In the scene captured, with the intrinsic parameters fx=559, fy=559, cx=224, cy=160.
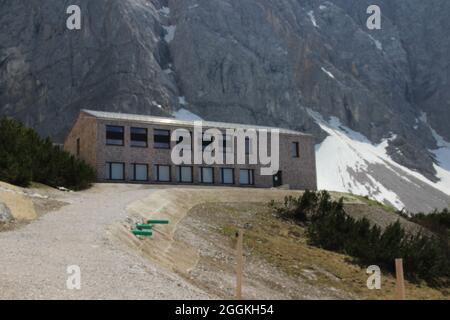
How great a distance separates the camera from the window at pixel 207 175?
52.2 m

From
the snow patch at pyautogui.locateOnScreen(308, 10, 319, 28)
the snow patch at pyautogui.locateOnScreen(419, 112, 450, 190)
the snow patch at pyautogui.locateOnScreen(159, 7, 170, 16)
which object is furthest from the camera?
the snow patch at pyautogui.locateOnScreen(308, 10, 319, 28)

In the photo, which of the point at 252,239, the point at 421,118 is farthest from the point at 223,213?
the point at 421,118

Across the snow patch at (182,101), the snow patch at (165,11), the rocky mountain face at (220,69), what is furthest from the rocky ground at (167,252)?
the snow patch at (165,11)

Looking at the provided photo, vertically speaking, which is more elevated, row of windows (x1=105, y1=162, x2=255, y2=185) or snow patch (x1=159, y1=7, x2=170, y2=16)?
snow patch (x1=159, y1=7, x2=170, y2=16)

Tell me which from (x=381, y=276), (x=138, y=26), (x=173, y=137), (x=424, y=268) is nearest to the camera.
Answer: (x=381, y=276)

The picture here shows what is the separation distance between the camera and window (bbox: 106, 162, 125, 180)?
4868 centimetres

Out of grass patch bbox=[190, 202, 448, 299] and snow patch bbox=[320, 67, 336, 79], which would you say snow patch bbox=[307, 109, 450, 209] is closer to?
snow patch bbox=[320, 67, 336, 79]

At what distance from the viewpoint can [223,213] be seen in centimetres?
3588

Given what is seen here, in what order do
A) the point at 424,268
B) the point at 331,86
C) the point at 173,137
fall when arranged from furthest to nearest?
the point at 331,86 < the point at 173,137 < the point at 424,268

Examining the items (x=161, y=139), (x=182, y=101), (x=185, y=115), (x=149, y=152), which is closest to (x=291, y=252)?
(x=149, y=152)

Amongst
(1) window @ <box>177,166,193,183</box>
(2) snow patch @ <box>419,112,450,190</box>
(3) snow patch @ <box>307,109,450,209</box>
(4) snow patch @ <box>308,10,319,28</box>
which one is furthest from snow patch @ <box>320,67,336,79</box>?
(1) window @ <box>177,166,193,183</box>

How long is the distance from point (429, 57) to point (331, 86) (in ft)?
176

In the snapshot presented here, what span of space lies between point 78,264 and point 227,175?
37248mm

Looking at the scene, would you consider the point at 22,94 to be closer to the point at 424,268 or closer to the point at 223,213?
the point at 223,213
